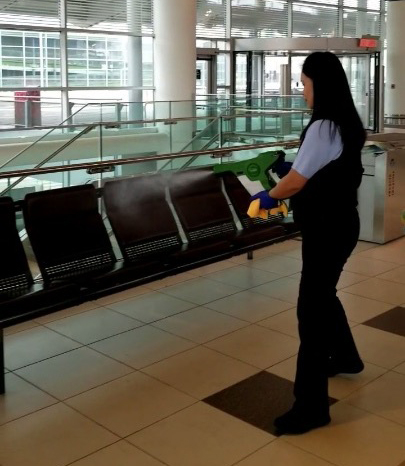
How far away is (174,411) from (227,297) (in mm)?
1841

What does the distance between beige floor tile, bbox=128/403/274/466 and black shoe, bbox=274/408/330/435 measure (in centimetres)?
7

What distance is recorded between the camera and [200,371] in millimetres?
3750

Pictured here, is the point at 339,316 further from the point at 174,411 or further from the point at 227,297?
the point at 227,297

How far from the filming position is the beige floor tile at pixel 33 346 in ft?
12.7

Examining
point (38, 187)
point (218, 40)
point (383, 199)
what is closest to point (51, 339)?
point (38, 187)

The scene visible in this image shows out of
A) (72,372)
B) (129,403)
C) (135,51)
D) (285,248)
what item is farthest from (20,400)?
(135,51)

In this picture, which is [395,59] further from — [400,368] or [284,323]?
[400,368]

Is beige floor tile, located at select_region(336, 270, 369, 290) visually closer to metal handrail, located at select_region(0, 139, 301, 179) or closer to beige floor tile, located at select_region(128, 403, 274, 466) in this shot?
metal handrail, located at select_region(0, 139, 301, 179)

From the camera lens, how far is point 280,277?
559 cm

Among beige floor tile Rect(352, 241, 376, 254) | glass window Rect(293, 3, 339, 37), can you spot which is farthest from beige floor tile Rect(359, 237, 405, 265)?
glass window Rect(293, 3, 339, 37)

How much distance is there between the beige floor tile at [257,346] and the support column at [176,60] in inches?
289

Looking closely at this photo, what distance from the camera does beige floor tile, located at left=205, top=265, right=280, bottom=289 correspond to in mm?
5410

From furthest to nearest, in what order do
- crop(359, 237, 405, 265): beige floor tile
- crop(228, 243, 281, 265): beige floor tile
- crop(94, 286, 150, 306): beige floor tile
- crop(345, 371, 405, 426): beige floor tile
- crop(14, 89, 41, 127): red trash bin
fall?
1. crop(14, 89, 41, 127): red trash bin
2. crop(359, 237, 405, 265): beige floor tile
3. crop(228, 243, 281, 265): beige floor tile
4. crop(94, 286, 150, 306): beige floor tile
5. crop(345, 371, 405, 426): beige floor tile

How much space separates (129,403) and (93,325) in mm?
1163
